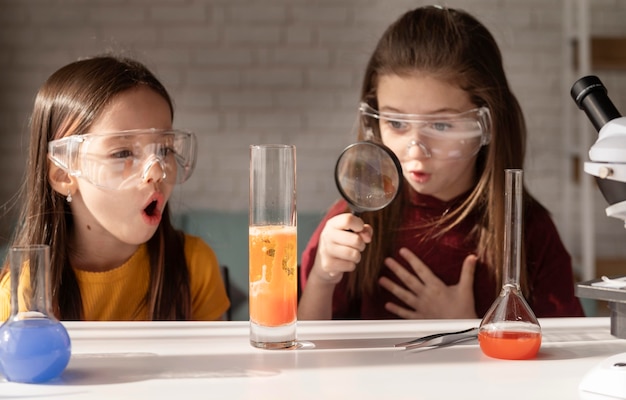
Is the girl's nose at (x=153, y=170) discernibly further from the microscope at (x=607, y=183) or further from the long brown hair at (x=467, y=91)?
the microscope at (x=607, y=183)

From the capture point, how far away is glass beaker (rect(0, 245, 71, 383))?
1.05m

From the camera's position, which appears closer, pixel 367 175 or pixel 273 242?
pixel 273 242

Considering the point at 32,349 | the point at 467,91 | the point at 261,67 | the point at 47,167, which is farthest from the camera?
the point at 261,67

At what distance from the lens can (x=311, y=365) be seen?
113 cm

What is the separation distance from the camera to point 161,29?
4.24m

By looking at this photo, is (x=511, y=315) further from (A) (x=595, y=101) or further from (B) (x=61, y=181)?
(B) (x=61, y=181)

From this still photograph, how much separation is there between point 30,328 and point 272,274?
32 cm

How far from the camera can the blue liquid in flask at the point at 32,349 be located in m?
1.04

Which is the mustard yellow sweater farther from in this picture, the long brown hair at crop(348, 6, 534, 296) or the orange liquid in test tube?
the orange liquid in test tube

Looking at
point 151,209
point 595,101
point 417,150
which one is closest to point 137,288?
point 151,209

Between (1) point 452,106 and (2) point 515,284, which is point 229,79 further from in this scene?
(2) point 515,284

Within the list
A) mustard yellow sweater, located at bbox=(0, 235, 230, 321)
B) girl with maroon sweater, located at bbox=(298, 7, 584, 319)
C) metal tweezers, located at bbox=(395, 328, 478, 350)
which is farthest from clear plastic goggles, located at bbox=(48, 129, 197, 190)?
metal tweezers, located at bbox=(395, 328, 478, 350)

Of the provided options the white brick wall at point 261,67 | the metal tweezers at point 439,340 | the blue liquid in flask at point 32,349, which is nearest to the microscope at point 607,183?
the metal tweezers at point 439,340

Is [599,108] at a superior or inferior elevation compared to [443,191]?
superior
